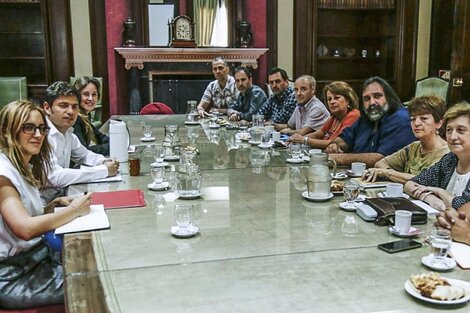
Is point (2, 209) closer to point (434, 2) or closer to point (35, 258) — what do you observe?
point (35, 258)

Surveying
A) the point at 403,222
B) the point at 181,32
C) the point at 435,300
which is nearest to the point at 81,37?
the point at 181,32

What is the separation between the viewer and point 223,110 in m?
6.06

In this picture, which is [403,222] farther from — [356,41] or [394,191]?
[356,41]

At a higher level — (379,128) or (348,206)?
(379,128)

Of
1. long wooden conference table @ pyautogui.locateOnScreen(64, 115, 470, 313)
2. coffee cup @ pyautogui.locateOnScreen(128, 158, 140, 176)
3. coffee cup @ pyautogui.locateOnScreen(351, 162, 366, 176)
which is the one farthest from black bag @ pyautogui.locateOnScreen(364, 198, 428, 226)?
coffee cup @ pyautogui.locateOnScreen(128, 158, 140, 176)

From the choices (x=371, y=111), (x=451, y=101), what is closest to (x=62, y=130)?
(x=371, y=111)

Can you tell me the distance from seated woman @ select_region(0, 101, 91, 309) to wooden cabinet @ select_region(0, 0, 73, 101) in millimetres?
5345

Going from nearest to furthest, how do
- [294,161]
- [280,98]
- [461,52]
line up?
[294,161], [461,52], [280,98]

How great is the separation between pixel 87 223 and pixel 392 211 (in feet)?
3.53

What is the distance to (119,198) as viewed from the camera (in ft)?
7.37

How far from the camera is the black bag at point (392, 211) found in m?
1.86

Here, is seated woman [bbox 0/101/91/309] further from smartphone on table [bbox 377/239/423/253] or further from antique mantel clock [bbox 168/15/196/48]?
antique mantel clock [bbox 168/15/196/48]

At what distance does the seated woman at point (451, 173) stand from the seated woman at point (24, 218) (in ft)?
4.50

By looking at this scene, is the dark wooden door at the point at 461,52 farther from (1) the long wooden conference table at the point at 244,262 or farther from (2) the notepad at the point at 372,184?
(1) the long wooden conference table at the point at 244,262
